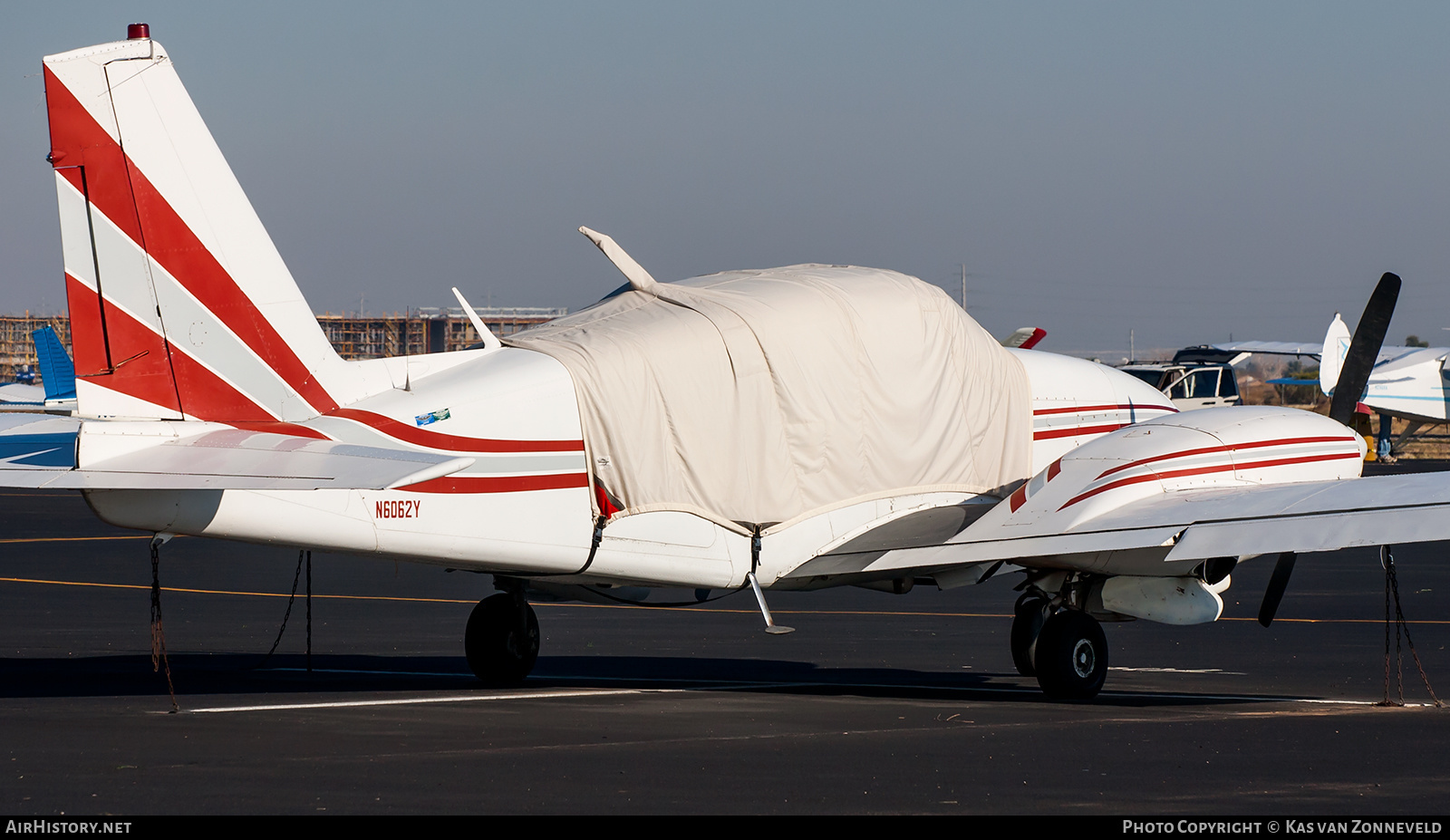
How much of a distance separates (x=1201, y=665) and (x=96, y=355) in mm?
10750

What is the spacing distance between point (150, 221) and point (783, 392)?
4916 millimetres

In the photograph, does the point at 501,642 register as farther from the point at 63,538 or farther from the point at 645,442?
the point at 63,538

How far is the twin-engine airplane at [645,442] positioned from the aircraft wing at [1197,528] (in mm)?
31

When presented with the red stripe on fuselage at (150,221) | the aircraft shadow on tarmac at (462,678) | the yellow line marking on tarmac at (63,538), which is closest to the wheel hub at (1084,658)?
the aircraft shadow on tarmac at (462,678)

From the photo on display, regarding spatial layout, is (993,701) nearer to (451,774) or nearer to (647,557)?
(647,557)

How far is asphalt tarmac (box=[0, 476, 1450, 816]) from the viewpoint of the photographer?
8.71 metres

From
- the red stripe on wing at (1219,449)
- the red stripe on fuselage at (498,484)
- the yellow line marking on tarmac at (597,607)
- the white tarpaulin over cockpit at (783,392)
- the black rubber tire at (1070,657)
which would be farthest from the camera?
the yellow line marking on tarmac at (597,607)

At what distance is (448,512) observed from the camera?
11156 mm

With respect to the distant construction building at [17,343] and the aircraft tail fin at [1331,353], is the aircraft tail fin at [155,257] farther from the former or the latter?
the distant construction building at [17,343]

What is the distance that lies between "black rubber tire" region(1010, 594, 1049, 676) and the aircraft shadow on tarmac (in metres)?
0.28

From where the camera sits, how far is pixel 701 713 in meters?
12.3

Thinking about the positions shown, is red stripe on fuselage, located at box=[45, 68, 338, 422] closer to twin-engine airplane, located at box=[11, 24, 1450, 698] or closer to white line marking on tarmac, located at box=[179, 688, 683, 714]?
twin-engine airplane, located at box=[11, 24, 1450, 698]

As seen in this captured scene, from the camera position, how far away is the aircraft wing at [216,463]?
9.55 meters

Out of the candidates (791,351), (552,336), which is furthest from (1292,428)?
(552,336)
